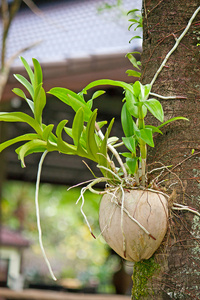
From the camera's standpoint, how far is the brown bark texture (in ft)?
2.85

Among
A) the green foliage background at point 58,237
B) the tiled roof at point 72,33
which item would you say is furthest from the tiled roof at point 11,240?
the tiled roof at point 72,33

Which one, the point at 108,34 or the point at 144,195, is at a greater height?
the point at 144,195

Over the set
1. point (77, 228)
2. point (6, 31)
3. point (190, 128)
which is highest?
point (190, 128)

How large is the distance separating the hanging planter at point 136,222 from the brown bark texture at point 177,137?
0.04 meters

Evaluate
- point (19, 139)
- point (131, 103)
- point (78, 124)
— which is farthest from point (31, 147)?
point (131, 103)

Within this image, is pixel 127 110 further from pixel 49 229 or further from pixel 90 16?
pixel 49 229

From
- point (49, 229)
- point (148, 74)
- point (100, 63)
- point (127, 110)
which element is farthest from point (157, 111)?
point (49, 229)

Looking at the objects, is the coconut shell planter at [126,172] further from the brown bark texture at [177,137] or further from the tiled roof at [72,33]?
the tiled roof at [72,33]

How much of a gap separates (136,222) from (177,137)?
9.3 inches

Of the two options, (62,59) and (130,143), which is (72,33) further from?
(130,143)

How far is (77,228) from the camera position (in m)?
16.3

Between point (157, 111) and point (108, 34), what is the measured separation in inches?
148

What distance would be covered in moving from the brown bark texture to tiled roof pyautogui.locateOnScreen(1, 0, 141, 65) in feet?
8.05

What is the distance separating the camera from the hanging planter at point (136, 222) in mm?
826
